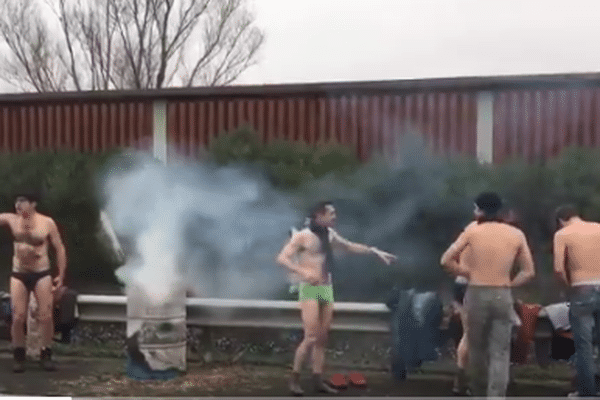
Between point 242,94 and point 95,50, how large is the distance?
10303 millimetres

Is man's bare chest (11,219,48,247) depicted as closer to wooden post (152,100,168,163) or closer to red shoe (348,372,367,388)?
wooden post (152,100,168,163)

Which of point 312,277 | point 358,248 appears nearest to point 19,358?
point 312,277

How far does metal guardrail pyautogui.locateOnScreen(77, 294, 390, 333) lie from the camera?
21.2 feet

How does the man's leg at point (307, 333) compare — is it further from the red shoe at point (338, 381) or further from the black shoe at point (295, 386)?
the red shoe at point (338, 381)

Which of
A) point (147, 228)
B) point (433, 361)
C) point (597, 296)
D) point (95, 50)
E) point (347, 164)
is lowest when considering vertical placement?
point (433, 361)

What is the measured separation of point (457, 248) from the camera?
607 cm

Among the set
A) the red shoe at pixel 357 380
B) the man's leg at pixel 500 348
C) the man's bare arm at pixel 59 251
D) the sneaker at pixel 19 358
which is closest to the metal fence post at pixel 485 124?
the man's leg at pixel 500 348

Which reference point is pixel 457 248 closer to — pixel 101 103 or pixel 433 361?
pixel 433 361

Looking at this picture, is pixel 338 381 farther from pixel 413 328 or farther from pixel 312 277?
pixel 312 277

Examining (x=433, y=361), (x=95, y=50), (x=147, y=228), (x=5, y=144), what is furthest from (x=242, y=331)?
(x=95, y=50)

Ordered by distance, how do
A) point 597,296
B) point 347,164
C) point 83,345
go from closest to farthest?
point 597,296 → point 347,164 → point 83,345

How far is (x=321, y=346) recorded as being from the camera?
6.38 meters

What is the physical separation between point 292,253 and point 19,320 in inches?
101

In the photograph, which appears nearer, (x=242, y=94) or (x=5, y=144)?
(x=242, y=94)
